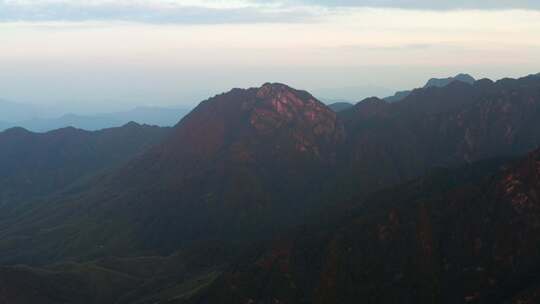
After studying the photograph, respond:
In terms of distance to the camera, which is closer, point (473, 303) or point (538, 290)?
point (538, 290)

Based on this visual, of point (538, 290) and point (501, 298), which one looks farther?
point (501, 298)

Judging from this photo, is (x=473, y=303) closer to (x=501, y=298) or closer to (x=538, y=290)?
(x=501, y=298)

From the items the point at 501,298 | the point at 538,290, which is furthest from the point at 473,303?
the point at 538,290
